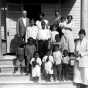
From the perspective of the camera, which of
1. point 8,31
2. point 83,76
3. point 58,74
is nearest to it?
point 83,76

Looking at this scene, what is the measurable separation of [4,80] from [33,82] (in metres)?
0.92

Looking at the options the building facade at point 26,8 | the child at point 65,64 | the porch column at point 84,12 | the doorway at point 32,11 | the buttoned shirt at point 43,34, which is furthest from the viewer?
the doorway at point 32,11

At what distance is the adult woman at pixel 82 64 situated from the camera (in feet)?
24.4

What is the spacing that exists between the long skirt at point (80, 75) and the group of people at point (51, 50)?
0.03 metres

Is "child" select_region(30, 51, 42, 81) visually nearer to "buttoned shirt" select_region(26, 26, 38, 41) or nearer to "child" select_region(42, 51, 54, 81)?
"child" select_region(42, 51, 54, 81)

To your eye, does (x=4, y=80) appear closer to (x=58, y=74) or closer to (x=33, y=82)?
(x=33, y=82)

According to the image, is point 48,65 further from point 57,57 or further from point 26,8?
point 26,8

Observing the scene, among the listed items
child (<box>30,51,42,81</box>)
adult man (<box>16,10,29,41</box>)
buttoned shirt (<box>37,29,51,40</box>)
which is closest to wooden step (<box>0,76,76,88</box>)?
child (<box>30,51,42,81</box>)

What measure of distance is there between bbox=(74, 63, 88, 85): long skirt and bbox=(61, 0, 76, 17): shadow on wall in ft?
14.0

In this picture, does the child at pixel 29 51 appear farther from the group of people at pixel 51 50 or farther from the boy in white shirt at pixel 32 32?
the boy in white shirt at pixel 32 32

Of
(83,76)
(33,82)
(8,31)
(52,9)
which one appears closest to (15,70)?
(33,82)

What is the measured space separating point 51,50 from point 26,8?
357 centimetres

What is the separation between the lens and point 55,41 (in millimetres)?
8492

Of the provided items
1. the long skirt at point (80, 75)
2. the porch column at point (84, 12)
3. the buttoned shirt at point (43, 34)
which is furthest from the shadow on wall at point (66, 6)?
the long skirt at point (80, 75)
